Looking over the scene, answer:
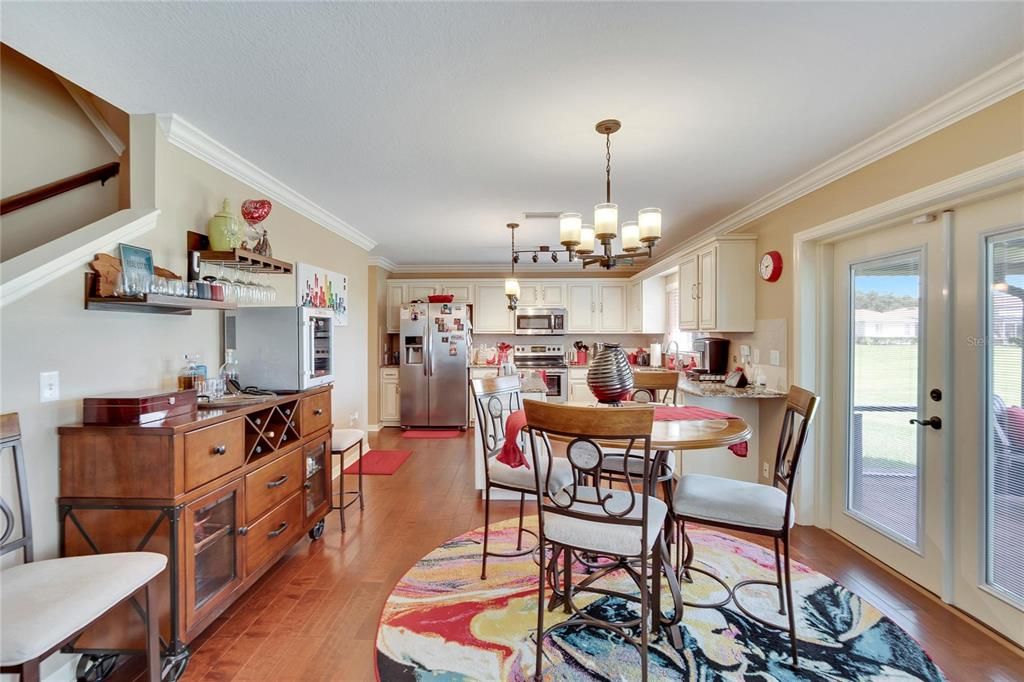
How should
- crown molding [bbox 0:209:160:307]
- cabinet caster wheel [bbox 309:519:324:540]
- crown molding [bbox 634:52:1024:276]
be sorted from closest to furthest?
crown molding [bbox 0:209:160:307] → crown molding [bbox 634:52:1024:276] → cabinet caster wheel [bbox 309:519:324:540]

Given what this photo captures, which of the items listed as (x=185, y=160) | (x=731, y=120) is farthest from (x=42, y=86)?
(x=731, y=120)

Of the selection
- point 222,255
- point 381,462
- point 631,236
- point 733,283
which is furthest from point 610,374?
point 381,462

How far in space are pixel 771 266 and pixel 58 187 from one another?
4304 mm

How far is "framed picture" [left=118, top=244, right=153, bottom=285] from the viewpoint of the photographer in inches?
71.3

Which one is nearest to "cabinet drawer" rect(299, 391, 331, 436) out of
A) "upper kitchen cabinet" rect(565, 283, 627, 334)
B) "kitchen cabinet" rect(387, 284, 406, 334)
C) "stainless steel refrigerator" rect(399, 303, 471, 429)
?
"stainless steel refrigerator" rect(399, 303, 471, 429)

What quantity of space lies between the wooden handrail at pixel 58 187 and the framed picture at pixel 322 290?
50.0 inches

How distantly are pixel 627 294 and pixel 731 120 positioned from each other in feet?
14.9

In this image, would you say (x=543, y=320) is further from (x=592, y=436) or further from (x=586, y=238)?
(x=592, y=436)

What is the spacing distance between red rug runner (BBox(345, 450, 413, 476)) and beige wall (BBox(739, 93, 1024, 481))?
3375 millimetres

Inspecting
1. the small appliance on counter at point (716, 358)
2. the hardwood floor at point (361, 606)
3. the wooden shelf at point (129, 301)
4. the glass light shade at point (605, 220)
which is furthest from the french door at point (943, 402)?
the wooden shelf at point (129, 301)

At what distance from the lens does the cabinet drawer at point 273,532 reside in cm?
213

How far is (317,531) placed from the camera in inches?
115

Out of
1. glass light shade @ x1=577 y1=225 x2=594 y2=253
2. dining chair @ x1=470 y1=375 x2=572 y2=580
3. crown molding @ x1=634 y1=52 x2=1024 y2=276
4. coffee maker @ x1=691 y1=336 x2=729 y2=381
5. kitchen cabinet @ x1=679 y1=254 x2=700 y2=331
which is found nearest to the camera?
crown molding @ x1=634 y1=52 x2=1024 y2=276

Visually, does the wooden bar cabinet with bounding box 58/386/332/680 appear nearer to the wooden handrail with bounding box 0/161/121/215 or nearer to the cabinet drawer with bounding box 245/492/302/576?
the cabinet drawer with bounding box 245/492/302/576
